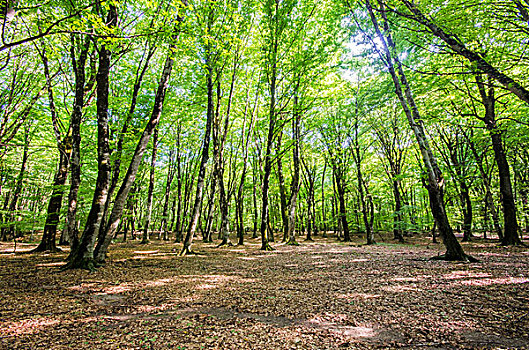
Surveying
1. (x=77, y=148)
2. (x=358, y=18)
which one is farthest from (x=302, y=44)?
(x=77, y=148)

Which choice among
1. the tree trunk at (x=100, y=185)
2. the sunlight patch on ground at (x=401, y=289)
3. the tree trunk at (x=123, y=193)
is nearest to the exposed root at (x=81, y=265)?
the tree trunk at (x=100, y=185)

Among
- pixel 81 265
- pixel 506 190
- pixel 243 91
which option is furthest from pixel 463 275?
pixel 243 91

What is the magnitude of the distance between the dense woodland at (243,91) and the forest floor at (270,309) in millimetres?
2549

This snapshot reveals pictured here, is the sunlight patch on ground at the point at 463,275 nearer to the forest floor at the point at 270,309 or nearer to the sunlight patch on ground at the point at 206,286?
the forest floor at the point at 270,309

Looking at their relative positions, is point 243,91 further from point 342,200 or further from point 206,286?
point 206,286

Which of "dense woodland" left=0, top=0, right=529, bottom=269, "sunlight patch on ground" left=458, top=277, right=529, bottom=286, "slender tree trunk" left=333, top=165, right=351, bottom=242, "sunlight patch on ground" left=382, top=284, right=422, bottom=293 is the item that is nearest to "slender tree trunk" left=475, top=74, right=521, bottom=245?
"dense woodland" left=0, top=0, right=529, bottom=269

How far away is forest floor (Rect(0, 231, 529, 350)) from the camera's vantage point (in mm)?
3129

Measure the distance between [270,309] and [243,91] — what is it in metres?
Result: 16.6

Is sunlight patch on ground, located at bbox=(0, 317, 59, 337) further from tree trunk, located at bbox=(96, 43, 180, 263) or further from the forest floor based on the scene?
tree trunk, located at bbox=(96, 43, 180, 263)

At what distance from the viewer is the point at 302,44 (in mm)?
14516

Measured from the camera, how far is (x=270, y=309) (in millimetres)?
4254

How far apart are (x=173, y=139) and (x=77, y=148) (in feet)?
41.3

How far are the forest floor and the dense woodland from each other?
2.55 m

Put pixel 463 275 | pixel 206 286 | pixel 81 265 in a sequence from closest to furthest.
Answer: pixel 206 286 < pixel 463 275 < pixel 81 265
